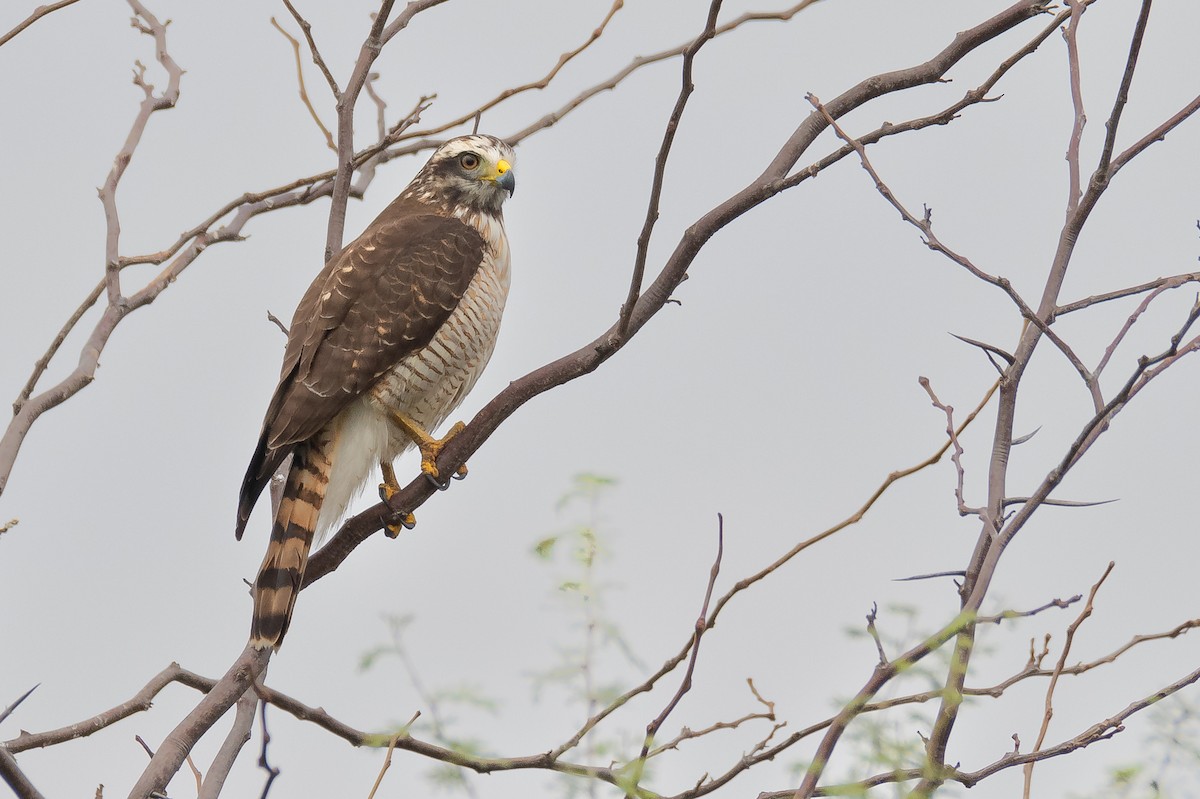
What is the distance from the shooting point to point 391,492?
484 cm

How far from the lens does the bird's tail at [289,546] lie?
153 inches

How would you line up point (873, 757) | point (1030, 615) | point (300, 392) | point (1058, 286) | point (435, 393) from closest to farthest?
1. point (873, 757)
2. point (1030, 615)
3. point (1058, 286)
4. point (300, 392)
5. point (435, 393)

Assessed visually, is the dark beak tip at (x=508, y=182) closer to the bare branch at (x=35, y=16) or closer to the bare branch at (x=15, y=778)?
the bare branch at (x=35, y=16)

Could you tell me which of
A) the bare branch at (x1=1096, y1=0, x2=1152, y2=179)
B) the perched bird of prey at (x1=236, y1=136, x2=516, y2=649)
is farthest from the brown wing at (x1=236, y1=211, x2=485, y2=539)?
the bare branch at (x1=1096, y1=0, x2=1152, y2=179)

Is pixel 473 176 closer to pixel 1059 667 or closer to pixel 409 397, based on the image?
pixel 409 397

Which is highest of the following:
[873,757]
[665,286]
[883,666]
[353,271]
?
[353,271]

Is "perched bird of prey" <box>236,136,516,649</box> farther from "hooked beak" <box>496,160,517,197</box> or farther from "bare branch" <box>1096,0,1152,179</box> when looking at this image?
"bare branch" <box>1096,0,1152,179</box>

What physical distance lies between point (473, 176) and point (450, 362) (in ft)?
3.25

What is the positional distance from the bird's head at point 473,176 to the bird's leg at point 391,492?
114 cm

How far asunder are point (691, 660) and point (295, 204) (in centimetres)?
292

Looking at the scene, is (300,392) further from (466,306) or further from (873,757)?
(873,757)

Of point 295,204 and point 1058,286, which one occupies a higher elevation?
point 295,204

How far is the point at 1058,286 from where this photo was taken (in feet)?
8.81

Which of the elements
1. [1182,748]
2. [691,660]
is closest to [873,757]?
[691,660]
